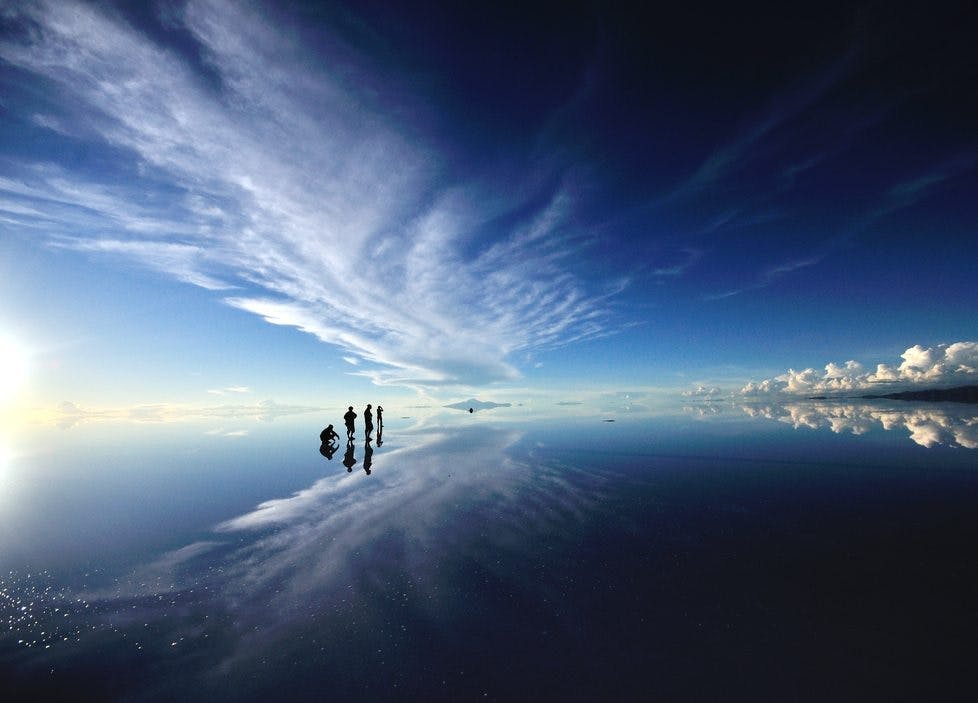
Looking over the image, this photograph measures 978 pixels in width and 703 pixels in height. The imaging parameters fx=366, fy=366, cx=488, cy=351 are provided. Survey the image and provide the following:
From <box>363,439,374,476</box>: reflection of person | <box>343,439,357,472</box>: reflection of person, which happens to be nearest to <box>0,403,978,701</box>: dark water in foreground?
<box>343,439,357,472</box>: reflection of person

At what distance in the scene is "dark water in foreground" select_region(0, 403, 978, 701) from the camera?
6328 millimetres

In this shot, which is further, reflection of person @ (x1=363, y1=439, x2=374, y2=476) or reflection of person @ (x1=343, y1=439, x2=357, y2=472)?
reflection of person @ (x1=343, y1=439, x2=357, y2=472)

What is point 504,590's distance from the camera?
9039 millimetres

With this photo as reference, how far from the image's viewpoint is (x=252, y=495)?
18.5m

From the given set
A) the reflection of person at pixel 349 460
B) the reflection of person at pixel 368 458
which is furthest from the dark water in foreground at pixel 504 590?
the reflection of person at pixel 368 458

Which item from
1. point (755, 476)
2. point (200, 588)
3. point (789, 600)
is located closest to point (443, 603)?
point (200, 588)

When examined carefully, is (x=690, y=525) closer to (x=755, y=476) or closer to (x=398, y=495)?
(x=755, y=476)

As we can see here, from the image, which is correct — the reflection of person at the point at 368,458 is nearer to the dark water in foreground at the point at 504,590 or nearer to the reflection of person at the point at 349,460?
the reflection of person at the point at 349,460

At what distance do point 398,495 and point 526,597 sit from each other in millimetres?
10398

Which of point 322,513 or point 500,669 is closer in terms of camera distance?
point 500,669

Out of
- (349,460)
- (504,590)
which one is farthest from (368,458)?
(504,590)

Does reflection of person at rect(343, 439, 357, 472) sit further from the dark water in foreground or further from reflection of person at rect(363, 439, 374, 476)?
the dark water in foreground

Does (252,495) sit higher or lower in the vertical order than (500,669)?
higher

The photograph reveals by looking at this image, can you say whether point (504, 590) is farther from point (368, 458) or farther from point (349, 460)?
point (368, 458)
